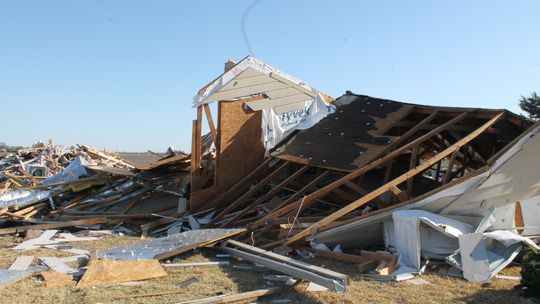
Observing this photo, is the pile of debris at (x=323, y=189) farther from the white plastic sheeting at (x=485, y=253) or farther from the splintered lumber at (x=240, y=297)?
the splintered lumber at (x=240, y=297)

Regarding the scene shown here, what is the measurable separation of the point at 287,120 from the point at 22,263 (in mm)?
7230

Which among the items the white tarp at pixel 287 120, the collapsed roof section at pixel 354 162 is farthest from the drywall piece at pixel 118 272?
the white tarp at pixel 287 120

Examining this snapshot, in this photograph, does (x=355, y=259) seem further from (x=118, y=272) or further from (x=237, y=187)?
(x=237, y=187)

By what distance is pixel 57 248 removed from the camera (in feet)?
26.6

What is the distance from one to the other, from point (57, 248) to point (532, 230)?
306 inches

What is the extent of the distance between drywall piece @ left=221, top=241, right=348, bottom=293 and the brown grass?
0.16 metres

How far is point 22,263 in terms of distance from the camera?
6723mm

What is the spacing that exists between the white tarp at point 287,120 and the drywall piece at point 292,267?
178 inches

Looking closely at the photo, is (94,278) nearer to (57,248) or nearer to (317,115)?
(57,248)

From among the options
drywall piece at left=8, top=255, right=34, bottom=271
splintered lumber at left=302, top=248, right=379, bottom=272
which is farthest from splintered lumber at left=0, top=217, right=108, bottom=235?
splintered lumber at left=302, top=248, right=379, bottom=272

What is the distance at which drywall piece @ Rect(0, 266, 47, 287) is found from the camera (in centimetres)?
571

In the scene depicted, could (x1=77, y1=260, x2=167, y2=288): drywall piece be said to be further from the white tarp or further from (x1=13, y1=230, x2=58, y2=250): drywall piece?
the white tarp

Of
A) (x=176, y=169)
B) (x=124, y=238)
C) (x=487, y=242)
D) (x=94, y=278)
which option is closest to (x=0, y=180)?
(x=176, y=169)

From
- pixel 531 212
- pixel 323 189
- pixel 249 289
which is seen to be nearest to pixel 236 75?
pixel 323 189
